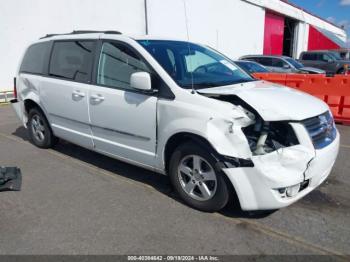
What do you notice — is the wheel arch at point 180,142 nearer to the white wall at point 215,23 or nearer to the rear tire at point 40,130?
the rear tire at point 40,130

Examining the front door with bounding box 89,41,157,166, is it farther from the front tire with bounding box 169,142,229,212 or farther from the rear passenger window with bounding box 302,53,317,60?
the rear passenger window with bounding box 302,53,317,60

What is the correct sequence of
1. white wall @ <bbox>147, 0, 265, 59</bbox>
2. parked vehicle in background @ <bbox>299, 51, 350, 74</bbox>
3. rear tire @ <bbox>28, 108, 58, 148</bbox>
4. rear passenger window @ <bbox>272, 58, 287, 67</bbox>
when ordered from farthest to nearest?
1. parked vehicle in background @ <bbox>299, 51, 350, 74</bbox>
2. white wall @ <bbox>147, 0, 265, 59</bbox>
3. rear passenger window @ <bbox>272, 58, 287, 67</bbox>
4. rear tire @ <bbox>28, 108, 58, 148</bbox>

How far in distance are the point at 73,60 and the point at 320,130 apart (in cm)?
335

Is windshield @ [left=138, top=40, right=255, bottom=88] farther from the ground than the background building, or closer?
closer

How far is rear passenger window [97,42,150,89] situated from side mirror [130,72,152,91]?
246mm

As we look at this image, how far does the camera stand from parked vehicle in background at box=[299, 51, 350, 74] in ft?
61.3

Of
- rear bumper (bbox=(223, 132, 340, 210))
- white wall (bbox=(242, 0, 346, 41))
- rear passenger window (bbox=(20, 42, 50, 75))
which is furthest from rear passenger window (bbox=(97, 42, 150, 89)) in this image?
white wall (bbox=(242, 0, 346, 41))

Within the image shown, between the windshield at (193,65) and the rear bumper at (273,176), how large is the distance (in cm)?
112

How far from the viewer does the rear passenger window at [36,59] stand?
17.8 feet

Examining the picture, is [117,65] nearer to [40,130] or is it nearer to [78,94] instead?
[78,94]

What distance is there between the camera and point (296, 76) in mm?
9195

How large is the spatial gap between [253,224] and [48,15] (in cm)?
1153

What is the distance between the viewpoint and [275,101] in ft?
11.1

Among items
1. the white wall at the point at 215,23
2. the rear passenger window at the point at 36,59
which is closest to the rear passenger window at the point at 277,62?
the white wall at the point at 215,23
